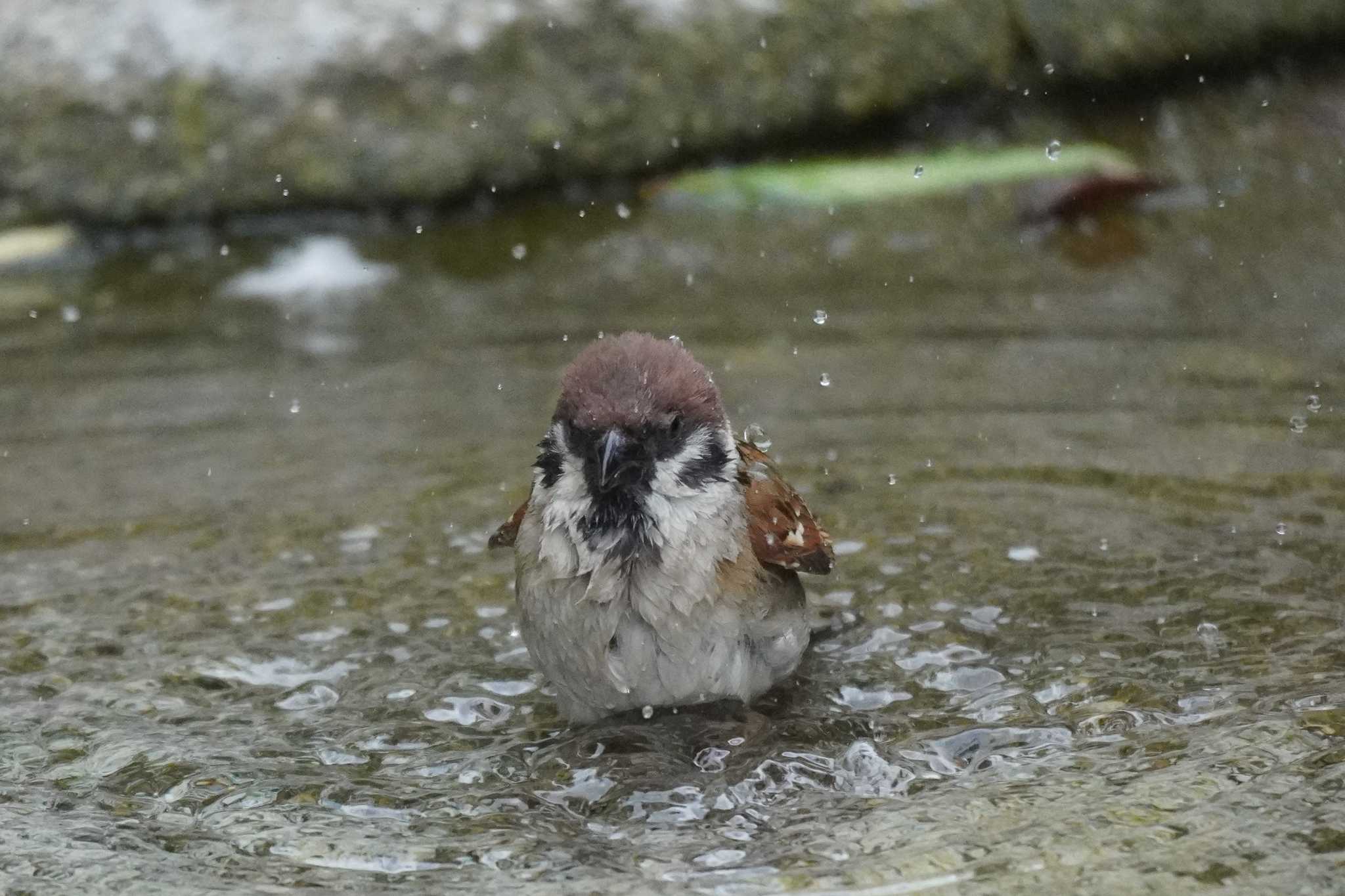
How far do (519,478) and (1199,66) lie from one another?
4299 millimetres

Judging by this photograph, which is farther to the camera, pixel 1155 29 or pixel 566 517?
pixel 1155 29

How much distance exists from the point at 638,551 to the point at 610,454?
0.21 meters

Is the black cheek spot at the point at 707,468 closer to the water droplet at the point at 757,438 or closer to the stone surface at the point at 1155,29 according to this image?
the water droplet at the point at 757,438

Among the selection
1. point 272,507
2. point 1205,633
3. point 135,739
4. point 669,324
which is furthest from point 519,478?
point 1205,633

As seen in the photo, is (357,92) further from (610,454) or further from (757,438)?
(610,454)

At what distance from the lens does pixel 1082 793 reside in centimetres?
263

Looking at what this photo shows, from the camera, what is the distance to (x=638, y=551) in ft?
10.1

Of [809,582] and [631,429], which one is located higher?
[631,429]

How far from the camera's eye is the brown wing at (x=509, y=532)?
344 cm

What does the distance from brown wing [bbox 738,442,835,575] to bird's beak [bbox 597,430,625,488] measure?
400 mm

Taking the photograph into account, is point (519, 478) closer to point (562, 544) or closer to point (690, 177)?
point (562, 544)

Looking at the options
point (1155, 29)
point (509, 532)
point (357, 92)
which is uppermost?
point (1155, 29)

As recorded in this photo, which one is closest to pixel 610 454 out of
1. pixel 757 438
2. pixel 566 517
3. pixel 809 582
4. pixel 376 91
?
pixel 566 517

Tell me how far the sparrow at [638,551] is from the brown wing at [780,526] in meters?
0.05
